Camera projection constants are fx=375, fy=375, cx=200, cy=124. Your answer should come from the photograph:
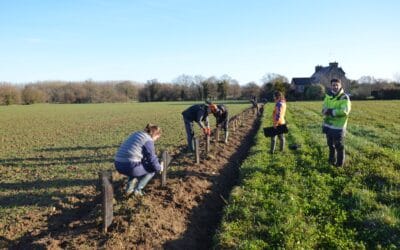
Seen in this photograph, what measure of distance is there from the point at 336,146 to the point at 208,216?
4.62 m

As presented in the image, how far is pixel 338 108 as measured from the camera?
9812 mm

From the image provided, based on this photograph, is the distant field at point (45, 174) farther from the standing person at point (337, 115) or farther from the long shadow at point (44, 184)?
the standing person at point (337, 115)

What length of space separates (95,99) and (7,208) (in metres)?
107

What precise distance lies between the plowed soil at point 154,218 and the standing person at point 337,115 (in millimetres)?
2917

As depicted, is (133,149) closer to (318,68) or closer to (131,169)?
(131,169)

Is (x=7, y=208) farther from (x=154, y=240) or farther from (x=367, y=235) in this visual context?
(x=367, y=235)

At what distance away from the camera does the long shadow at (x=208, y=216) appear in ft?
20.2

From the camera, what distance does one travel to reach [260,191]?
8234 mm

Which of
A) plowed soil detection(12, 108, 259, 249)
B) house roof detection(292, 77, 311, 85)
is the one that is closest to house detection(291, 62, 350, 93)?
house roof detection(292, 77, 311, 85)

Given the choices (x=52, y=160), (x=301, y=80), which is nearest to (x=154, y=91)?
(x=301, y=80)

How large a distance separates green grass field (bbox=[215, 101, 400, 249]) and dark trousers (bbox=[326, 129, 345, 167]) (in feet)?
0.98

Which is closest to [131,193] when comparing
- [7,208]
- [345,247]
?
[7,208]

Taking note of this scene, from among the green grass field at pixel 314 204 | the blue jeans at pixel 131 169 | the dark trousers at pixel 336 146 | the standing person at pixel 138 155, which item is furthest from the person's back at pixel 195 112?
the blue jeans at pixel 131 169

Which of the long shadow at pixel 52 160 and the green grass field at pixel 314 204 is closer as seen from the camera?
the green grass field at pixel 314 204
